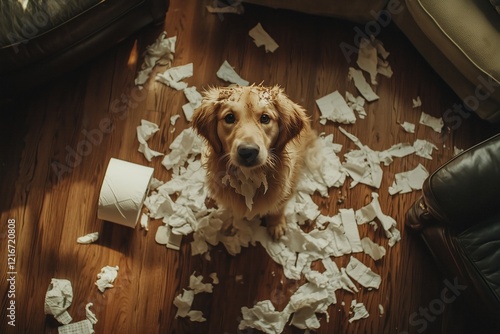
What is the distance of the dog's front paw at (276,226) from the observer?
6.59 ft

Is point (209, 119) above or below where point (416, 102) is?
below

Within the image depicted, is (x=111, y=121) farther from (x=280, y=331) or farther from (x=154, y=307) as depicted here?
(x=280, y=331)

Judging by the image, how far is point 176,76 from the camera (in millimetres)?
2291

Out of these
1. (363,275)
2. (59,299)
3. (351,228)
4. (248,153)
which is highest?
(248,153)

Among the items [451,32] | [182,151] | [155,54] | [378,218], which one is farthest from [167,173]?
[451,32]

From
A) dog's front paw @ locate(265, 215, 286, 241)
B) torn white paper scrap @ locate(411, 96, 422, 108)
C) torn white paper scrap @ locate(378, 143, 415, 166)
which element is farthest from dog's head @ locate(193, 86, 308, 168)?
torn white paper scrap @ locate(411, 96, 422, 108)

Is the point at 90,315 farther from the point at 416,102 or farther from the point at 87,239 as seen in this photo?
the point at 416,102

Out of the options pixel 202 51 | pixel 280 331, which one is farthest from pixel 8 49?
pixel 280 331

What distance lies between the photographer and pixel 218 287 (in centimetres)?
200

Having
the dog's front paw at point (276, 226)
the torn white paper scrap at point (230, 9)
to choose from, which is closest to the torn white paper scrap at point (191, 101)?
the torn white paper scrap at point (230, 9)

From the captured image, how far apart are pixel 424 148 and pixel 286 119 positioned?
114cm

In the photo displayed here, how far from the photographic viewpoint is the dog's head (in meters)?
1.46

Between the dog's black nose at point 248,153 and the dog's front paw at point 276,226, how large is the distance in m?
0.62

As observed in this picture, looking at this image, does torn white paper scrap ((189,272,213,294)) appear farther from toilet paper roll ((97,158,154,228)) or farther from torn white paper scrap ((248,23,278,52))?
torn white paper scrap ((248,23,278,52))
